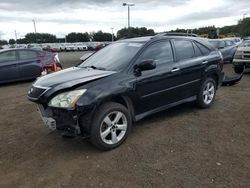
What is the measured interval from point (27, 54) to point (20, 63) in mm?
524

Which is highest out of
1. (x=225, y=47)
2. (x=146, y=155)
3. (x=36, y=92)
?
(x=36, y=92)

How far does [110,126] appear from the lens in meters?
4.09

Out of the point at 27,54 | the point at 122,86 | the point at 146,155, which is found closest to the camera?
the point at 146,155

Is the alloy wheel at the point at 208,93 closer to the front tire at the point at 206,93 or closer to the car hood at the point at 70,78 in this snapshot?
the front tire at the point at 206,93

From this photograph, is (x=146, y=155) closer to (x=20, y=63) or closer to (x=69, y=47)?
(x=20, y=63)

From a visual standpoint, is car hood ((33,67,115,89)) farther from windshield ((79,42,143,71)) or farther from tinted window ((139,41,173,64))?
tinted window ((139,41,173,64))

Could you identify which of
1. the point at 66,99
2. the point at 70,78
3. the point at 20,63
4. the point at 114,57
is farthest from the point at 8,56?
the point at 66,99

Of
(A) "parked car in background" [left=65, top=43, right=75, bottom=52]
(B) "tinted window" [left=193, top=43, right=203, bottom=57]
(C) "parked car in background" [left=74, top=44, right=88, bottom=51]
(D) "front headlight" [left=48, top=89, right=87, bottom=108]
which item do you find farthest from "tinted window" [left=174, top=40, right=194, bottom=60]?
(A) "parked car in background" [left=65, top=43, right=75, bottom=52]

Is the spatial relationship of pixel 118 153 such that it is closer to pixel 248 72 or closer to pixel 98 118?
pixel 98 118

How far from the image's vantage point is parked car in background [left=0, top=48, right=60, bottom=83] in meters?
10.3

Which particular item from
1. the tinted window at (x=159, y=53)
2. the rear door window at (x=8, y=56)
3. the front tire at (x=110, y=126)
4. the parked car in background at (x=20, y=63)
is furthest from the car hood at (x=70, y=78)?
the rear door window at (x=8, y=56)

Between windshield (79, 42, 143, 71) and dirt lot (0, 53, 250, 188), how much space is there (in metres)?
1.24

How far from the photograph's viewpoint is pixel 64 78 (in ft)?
13.9

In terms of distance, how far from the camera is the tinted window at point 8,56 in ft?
33.8
